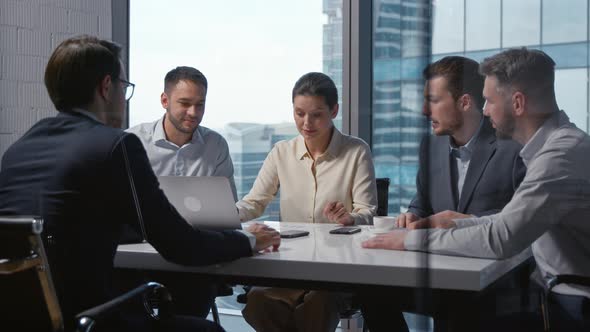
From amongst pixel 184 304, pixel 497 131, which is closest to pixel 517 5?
pixel 497 131

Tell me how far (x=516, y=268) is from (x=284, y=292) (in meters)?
0.89

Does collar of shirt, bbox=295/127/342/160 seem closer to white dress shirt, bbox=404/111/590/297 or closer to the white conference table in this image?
the white conference table

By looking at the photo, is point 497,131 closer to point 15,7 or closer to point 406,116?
point 406,116

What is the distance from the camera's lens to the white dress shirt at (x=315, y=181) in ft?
8.72

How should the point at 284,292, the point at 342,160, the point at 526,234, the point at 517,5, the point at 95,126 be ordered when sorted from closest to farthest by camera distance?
1. the point at 517,5
2. the point at 526,234
3. the point at 95,126
4. the point at 284,292
5. the point at 342,160

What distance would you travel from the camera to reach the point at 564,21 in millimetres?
1287

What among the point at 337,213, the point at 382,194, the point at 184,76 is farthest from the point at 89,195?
the point at 382,194

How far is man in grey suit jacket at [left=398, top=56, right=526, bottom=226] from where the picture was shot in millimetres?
1396

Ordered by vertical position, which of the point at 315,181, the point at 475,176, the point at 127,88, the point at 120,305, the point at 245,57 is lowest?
the point at 120,305

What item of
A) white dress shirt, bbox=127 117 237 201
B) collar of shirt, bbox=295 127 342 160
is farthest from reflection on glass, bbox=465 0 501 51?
white dress shirt, bbox=127 117 237 201

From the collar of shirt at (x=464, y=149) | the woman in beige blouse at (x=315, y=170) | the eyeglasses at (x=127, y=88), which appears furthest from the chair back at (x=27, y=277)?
the woman in beige blouse at (x=315, y=170)

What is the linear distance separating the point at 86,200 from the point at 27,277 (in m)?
0.24

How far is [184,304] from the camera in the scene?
7.30 feet

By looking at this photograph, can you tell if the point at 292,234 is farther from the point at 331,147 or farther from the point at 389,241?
the point at 331,147
